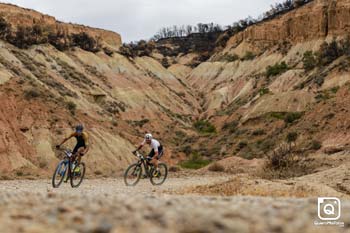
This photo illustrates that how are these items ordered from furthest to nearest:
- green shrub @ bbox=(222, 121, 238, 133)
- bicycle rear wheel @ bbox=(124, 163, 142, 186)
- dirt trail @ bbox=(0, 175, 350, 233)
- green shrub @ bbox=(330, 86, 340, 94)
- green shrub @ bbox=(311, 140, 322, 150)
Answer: green shrub @ bbox=(222, 121, 238, 133) → green shrub @ bbox=(330, 86, 340, 94) → green shrub @ bbox=(311, 140, 322, 150) → bicycle rear wheel @ bbox=(124, 163, 142, 186) → dirt trail @ bbox=(0, 175, 350, 233)

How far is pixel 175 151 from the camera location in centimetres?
4762

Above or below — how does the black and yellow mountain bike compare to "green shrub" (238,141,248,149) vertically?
below

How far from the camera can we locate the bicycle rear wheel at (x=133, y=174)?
17812 millimetres

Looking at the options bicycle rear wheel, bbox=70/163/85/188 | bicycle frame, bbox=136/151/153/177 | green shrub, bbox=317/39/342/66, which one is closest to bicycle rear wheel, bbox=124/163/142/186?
bicycle frame, bbox=136/151/153/177

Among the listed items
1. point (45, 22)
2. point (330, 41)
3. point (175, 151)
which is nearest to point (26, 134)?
point (175, 151)

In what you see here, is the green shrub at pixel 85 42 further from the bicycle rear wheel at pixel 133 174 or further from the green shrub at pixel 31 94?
the bicycle rear wheel at pixel 133 174

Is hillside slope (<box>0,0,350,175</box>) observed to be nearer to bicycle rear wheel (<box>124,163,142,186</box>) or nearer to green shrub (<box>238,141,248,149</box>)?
green shrub (<box>238,141,248,149</box>)

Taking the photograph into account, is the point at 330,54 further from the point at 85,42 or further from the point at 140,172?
the point at 140,172

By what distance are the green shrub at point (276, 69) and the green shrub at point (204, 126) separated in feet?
34.9

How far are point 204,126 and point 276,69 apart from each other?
12.7 m

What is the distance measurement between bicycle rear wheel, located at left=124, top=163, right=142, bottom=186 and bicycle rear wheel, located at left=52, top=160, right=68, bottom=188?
8.17 feet

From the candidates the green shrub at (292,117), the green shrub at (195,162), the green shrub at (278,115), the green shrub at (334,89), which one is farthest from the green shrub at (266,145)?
the green shrub at (334,89)

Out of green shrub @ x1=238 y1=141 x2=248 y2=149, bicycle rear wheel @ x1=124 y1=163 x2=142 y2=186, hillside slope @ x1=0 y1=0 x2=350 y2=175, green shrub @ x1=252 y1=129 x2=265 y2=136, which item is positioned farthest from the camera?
green shrub @ x1=252 y1=129 x2=265 y2=136

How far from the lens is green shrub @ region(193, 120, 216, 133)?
5991 cm
